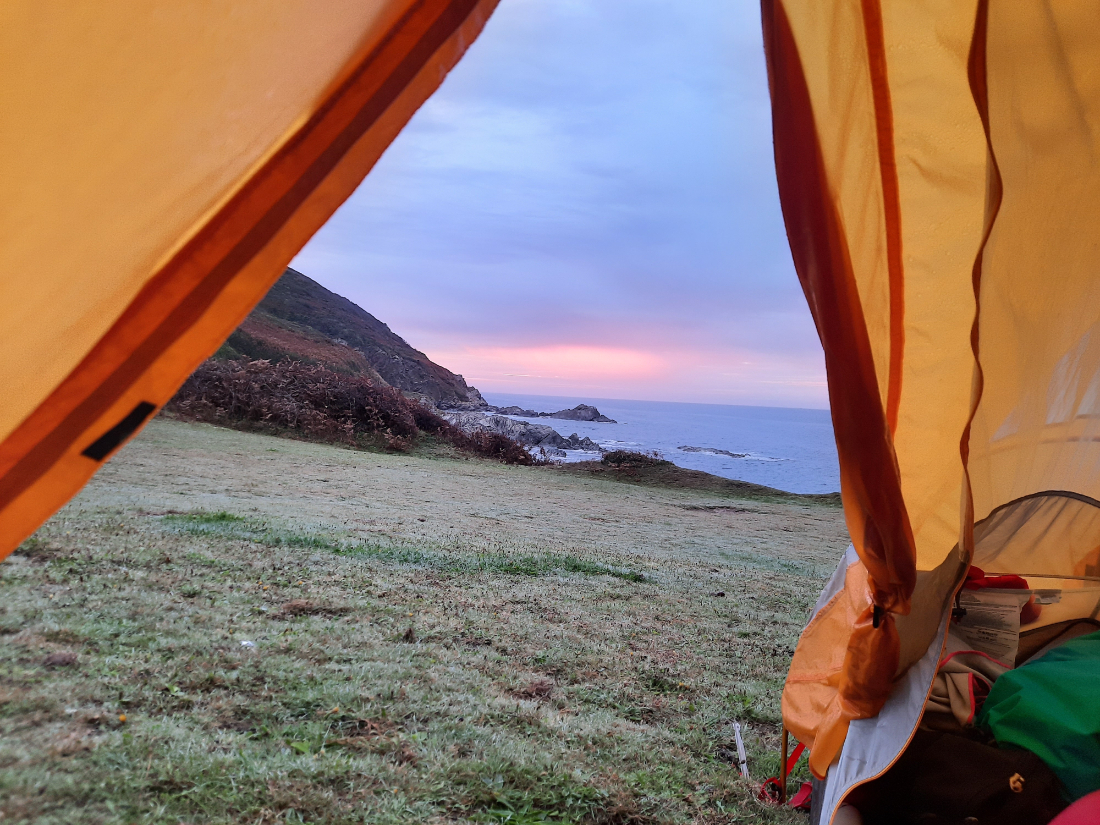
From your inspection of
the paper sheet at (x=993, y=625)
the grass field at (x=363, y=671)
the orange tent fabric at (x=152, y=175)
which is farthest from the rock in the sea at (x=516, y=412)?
the orange tent fabric at (x=152, y=175)

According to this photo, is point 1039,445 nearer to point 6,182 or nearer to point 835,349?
point 835,349

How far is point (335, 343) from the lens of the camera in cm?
2019

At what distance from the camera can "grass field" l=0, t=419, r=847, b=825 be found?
1.93m

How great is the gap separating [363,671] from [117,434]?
201 centimetres

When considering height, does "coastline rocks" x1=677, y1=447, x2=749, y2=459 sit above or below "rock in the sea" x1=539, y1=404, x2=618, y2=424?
below

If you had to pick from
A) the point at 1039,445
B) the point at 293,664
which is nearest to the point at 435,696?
the point at 293,664

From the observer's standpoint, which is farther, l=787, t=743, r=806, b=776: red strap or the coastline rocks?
the coastline rocks

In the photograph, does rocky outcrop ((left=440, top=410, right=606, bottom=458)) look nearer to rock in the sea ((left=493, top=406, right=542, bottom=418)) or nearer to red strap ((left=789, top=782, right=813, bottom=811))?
rock in the sea ((left=493, top=406, right=542, bottom=418))

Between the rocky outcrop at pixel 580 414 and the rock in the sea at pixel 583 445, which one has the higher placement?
the rocky outcrop at pixel 580 414

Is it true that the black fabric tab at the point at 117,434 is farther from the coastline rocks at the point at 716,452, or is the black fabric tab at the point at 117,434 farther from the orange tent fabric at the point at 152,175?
the coastline rocks at the point at 716,452

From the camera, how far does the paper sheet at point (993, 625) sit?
2.47 m

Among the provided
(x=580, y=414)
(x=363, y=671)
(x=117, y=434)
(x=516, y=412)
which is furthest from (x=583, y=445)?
(x=117, y=434)

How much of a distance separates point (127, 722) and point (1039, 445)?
11.5 feet

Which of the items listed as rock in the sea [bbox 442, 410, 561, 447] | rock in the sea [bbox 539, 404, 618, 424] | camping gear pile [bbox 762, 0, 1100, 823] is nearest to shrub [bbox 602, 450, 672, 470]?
rock in the sea [bbox 442, 410, 561, 447]
